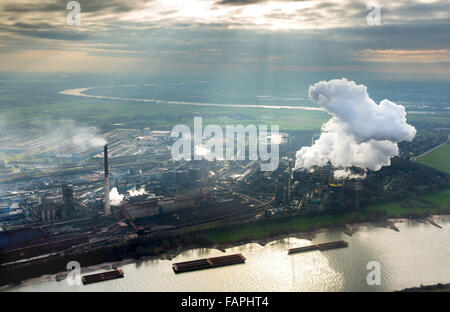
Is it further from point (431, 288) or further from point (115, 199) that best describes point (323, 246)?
point (115, 199)

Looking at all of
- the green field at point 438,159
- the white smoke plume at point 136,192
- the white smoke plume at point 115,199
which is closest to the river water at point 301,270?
the white smoke plume at point 115,199

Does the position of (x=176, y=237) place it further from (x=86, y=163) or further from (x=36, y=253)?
(x=86, y=163)

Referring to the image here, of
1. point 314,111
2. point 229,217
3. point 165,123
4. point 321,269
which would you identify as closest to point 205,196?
point 229,217

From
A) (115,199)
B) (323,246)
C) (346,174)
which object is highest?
(346,174)

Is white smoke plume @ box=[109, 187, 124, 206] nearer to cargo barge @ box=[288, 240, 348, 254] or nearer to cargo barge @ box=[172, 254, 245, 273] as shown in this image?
cargo barge @ box=[172, 254, 245, 273]

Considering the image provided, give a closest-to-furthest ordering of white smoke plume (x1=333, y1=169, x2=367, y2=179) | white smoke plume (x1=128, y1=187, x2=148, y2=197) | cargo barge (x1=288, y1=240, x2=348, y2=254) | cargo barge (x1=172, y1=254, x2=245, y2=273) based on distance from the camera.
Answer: cargo barge (x1=172, y1=254, x2=245, y2=273) < cargo barge (x1=288, y1=240, x2=348, y2=254) < white smoke plume (x1=128, y1=187, x2=148, y2=197) < white smoke plume (x1=333, y1=169, x2=367, y2=179)

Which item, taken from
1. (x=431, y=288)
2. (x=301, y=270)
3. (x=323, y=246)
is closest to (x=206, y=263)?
(x=301, y=270)

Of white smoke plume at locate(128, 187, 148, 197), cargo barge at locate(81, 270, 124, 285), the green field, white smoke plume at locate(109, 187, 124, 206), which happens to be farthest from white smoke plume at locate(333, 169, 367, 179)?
cargo barge at locate(81, 270, 124, 285)
